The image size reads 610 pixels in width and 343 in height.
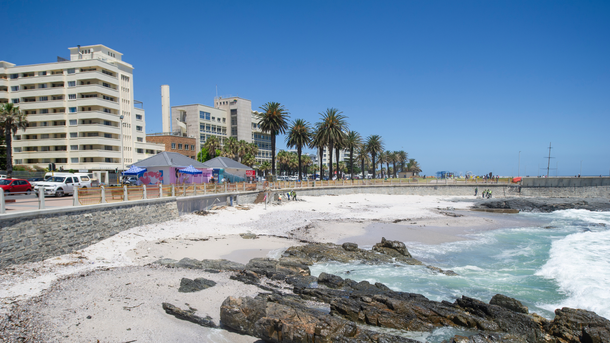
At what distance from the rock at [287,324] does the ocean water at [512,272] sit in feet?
7.84

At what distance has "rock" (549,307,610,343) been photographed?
314 inches

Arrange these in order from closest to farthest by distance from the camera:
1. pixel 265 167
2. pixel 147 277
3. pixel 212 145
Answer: pixel 147 277 → pixel 212 145 → pixel 265 167

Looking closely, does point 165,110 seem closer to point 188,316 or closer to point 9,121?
point 9,121

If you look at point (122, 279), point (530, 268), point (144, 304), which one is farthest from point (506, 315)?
point (122, 279)

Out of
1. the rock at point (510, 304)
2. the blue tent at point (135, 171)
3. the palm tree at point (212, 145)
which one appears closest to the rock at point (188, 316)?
the rock at point (510, 304)

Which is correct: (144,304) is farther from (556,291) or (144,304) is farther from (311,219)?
(311,219)

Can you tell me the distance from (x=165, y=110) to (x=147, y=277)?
265ft

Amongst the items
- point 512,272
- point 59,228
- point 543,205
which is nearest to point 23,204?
point 59,228

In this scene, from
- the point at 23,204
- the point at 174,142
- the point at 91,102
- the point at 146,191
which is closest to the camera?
the point at 23,204

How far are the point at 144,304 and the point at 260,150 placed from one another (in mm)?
92354

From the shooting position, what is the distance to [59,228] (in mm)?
13953

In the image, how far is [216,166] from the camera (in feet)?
118

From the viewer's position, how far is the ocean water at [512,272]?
11.6 metres

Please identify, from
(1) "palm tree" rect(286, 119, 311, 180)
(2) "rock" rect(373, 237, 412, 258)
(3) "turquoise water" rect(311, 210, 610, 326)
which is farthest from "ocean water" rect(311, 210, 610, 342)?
(1) "palm tree" rect(286, 119, 311, 180)
